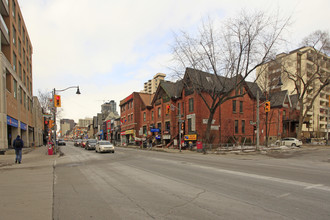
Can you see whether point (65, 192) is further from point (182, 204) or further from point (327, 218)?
point (327, 218)

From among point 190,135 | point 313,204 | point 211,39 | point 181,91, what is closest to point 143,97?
point 181,91

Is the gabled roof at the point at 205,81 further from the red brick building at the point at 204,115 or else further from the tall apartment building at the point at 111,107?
the tall apartment building at the point at 111,107

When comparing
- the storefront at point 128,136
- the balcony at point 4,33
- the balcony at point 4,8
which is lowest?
the storefront at point 128,136

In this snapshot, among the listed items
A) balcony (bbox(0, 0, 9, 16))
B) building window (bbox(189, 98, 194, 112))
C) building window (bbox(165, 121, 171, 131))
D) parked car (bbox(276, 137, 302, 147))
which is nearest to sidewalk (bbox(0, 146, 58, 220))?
balcony (bbox(0, 0, 9, 16))

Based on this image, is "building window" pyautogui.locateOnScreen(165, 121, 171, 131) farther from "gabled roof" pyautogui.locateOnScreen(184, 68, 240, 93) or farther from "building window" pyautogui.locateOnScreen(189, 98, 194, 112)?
"gabled roof" pyautogui.locateOnScreen(184, 68, 240, 93)

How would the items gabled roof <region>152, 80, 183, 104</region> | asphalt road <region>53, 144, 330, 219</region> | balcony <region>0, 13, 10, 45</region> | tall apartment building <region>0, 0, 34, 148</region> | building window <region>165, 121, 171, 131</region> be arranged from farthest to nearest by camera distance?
building window <region>165, 121, 171, 131</region>, gabled roof <region>152, 80, 183, 104</region>, balcony <region>0, 13, 10, 45</region>, tall apartment building <region>0, 0, 34, 148</region>, asphalt road <region>53, 144, 330, 219</region>

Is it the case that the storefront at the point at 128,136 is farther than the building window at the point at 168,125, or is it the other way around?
the storefront at the point at 128,136

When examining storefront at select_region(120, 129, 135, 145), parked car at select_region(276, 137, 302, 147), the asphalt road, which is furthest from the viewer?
storefront at select_region(120, 129, 135, 145)

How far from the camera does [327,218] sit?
4.35m

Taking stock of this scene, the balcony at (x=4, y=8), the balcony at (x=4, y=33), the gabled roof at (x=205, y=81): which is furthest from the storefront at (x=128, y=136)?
the balcony at (x=4, y=8)

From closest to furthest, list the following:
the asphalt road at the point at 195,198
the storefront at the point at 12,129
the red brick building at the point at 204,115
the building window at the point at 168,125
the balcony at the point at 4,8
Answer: the asphalt road at the point at 195,198 < the balcony at the point at 4,8 < the storefront at the point at 12,129 < the red brick building at the point at 204,115 < the building window at the point at 168,125

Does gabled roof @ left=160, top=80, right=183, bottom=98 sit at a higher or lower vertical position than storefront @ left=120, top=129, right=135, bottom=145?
higher

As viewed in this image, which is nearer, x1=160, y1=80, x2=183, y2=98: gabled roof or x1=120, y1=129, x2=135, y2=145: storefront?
x1=160, y1=80, x2=183, y2=98: gabled roof

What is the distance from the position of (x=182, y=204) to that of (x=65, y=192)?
373cm
